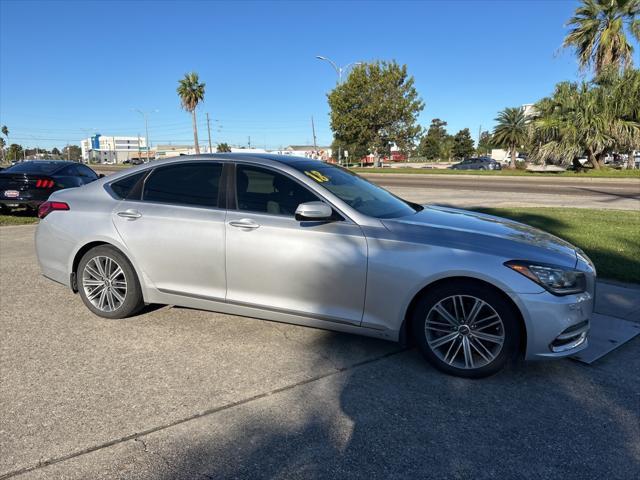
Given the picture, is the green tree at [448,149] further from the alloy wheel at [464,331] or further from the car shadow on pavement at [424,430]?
the car shadow on pavement at [424,430]

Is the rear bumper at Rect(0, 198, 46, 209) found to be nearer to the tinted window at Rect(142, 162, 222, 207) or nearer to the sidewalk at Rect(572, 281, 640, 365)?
the tinted window at Rect(142, 162, 222, 207)

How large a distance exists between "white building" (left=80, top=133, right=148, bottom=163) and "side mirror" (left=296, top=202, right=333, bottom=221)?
132 meters

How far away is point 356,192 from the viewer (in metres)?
4.39

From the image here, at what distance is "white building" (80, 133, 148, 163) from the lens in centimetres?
14112

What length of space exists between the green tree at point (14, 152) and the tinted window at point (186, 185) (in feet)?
492

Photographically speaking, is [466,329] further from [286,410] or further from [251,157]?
[251,157]

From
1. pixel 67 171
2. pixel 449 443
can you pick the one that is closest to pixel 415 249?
pixel 449 443

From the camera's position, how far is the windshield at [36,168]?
11508mm

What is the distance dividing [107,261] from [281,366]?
79.6 inches

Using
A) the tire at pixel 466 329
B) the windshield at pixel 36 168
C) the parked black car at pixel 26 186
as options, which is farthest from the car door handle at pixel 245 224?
the windshield at pixel 36 168

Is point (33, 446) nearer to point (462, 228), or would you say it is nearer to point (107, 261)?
point (107, 261)

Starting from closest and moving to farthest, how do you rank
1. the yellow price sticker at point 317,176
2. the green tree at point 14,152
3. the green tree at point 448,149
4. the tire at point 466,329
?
the tire at point 466,329
the yellow price sticker at point 317,176
the green tree at point 448,149
the green tree at point 14,152

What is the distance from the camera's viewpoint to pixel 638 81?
101 feet

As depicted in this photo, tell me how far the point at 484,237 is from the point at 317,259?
1.25 m
